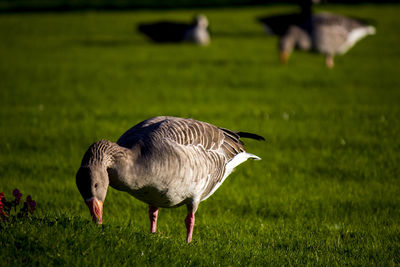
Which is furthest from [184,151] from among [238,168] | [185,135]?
[238,168]

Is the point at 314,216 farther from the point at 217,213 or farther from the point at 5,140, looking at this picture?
the point at 5,140

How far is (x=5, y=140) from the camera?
10.3 meters

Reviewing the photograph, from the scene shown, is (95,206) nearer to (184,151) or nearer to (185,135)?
(184,151)

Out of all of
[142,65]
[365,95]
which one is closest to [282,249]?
[365,95]

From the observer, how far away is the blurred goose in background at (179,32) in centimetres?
3036

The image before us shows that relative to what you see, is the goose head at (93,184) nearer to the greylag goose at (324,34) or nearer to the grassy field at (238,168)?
the grassy field at (238,168)

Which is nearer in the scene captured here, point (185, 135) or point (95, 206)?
point (95, 206)

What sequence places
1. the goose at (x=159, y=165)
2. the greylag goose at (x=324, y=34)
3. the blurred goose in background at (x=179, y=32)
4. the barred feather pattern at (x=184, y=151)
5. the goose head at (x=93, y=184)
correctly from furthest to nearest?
the blurred goose in background at (x=179, y=32)
the greylag goose at (x=324, y=34)
the barred feather pattern at (x=184, y=151)
the goose at (x=159, y=165)
the goose head at (x=93, y=184)

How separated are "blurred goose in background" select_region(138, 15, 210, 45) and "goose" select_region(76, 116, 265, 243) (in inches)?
979

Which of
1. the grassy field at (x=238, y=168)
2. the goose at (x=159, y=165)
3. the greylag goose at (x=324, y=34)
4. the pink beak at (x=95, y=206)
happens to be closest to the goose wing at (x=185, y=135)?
the goose at (x=159, y=165)

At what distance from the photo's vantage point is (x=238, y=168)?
362 inches

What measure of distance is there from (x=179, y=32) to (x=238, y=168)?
910 inches

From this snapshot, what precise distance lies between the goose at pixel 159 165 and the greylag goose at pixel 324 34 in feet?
52.5

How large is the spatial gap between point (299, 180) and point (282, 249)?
109 inches
